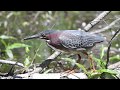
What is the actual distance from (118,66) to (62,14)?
418 cm

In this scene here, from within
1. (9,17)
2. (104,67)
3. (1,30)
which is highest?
(9,17)

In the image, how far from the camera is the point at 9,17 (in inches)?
300

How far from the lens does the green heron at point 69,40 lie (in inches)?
142

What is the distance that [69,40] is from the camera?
11.9 ft

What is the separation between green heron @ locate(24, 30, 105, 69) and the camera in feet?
11.8
